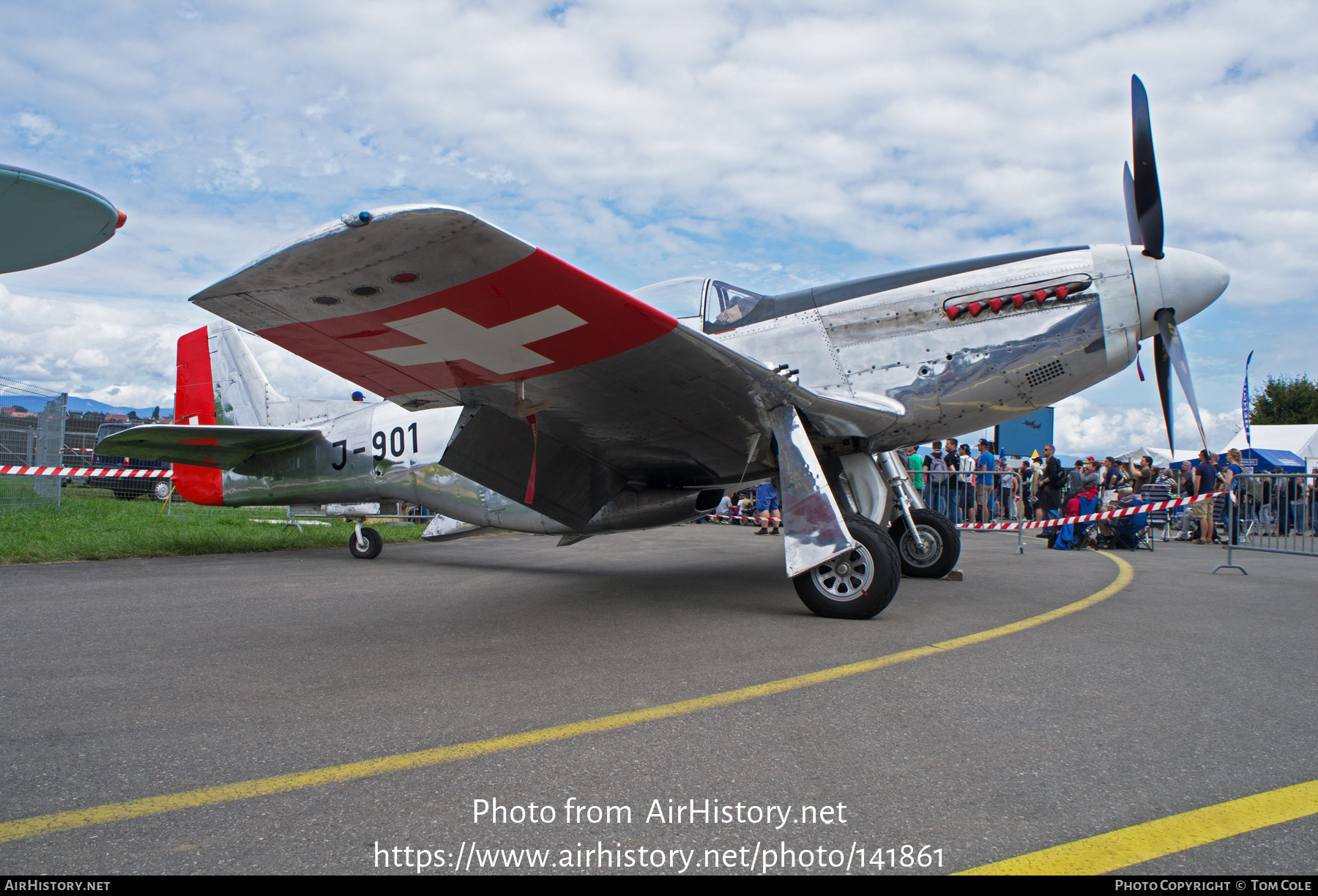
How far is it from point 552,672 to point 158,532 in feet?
29.8

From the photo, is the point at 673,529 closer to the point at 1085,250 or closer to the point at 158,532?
the point at 158,532

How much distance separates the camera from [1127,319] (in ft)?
17.2

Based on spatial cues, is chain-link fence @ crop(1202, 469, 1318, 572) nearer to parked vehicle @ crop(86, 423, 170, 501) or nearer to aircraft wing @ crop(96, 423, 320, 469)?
aircraft wing @ crop(96, 423, 320, 469)

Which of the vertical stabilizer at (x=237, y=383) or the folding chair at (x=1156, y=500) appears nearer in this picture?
the vertical stabilizer at (x=237, y=383)

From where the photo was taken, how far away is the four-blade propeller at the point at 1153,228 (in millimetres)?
5242

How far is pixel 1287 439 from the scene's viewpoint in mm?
25078

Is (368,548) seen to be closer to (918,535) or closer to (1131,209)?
(918,535)

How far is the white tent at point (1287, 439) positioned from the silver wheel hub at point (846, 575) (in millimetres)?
24046

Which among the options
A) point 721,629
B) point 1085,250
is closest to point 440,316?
point 721,629

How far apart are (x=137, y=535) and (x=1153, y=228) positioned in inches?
449

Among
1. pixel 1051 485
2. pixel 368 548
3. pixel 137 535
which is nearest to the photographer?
pixel 368 548

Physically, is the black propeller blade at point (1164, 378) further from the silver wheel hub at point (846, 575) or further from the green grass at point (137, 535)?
the green grass at point (137, 535)

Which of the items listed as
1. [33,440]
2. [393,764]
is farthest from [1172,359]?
[33,440]

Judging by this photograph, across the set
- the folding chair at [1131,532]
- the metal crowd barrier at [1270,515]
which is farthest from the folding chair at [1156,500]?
the metal crowd barrier at [1270,515]
